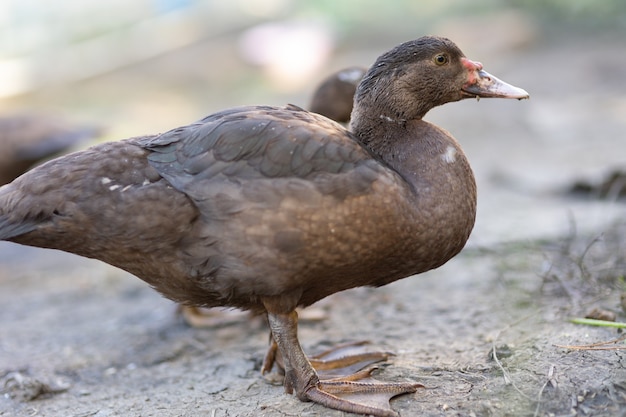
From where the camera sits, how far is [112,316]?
528 centimetres

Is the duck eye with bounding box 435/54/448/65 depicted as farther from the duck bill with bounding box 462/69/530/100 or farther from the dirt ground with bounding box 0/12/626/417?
the dirt ground with bounding box 0/12/626/417

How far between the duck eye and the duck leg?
1.27 m

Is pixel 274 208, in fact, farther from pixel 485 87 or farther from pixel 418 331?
pixel 418 331

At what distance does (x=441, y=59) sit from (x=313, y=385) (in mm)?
1525

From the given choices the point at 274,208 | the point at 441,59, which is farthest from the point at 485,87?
the point at 274,208

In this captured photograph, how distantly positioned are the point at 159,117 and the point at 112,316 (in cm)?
546

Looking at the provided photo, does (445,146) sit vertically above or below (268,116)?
below

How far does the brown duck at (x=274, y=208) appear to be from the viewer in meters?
3.19

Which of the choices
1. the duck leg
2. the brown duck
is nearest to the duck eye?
the brown duck

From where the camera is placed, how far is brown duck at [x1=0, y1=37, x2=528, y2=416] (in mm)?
3189

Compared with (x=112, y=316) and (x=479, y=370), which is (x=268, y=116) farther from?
(x=112, y=316)

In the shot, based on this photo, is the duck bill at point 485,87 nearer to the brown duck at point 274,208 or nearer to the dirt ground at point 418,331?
the brown duck at point 274,208

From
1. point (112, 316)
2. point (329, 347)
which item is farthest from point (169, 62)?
point (329, 347)

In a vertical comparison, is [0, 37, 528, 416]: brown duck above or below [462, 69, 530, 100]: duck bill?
below
